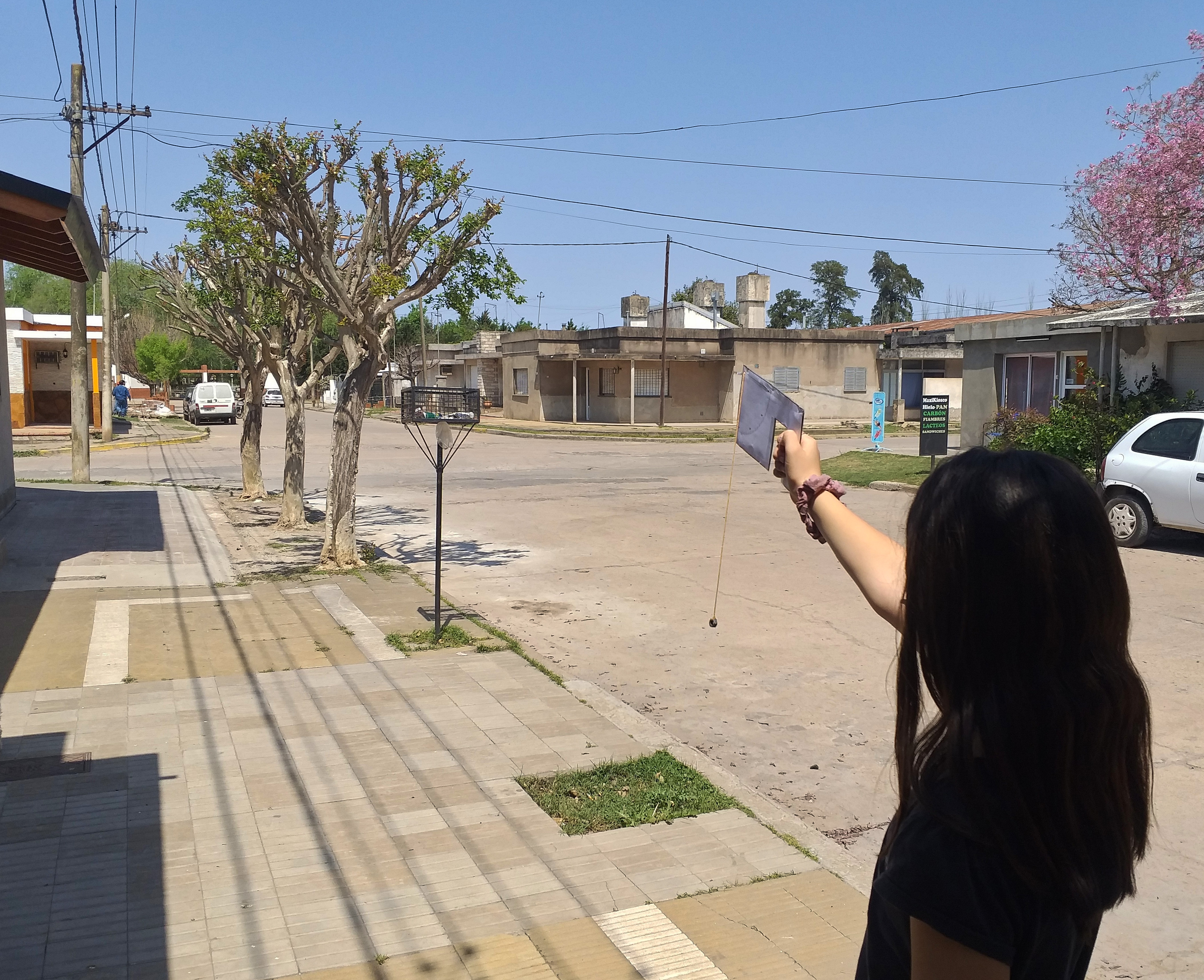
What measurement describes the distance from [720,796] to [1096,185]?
14.6 meters

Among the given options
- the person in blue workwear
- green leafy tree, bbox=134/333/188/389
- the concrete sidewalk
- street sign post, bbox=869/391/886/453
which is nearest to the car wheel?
the concrete sidewalk

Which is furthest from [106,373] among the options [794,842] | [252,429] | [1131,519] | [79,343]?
[794,842]

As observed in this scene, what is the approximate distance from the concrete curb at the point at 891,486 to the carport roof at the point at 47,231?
1435 centimetres

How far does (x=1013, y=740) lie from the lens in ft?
4.81

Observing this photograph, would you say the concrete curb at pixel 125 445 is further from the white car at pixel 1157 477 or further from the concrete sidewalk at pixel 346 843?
the white car at pixel 1157 477

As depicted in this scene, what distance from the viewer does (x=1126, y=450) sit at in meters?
13.2

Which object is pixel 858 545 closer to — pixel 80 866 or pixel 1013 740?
pixel 1013 740

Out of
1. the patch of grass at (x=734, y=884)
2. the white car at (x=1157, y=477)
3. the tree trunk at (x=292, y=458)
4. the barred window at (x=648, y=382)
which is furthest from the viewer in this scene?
the barred window at (x=648, y=382)

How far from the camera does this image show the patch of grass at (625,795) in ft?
17.3

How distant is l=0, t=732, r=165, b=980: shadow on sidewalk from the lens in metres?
3.99

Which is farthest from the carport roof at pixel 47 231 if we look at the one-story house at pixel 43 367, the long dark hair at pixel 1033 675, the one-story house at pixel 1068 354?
the one-story house at pixel 43 367

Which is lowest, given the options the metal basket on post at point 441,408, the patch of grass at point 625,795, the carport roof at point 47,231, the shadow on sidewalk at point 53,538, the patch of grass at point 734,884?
the patch of grass at point 734,884

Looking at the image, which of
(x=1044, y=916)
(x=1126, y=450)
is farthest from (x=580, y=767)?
(x=1126, y=450)

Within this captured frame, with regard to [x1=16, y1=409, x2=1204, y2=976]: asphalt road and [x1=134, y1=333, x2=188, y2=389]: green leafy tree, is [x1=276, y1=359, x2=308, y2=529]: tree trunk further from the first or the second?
[x1=134, y1=333, x2=188, y2=389]: green leafy tree
